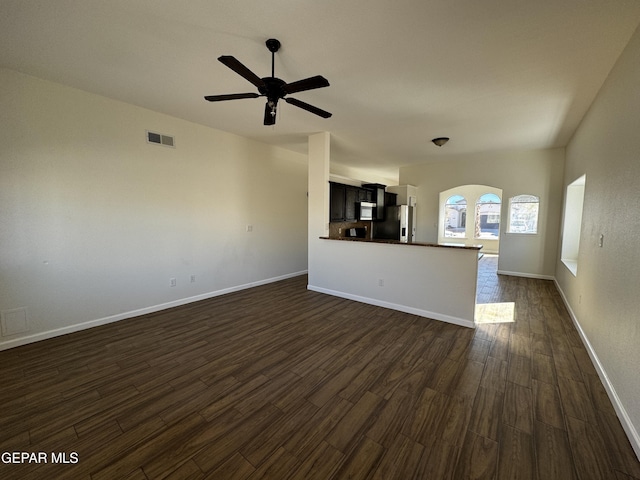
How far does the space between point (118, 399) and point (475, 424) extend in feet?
8.69

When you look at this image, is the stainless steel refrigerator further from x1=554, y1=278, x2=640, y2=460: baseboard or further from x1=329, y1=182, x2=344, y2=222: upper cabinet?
x1=554, y1=278, x2=640, y2=460: baseboard

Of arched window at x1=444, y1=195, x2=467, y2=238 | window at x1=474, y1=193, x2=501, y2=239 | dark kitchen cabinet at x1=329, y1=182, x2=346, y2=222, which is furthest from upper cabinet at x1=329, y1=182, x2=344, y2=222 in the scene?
window at x1=474, y1=193, x2=501, y2=239

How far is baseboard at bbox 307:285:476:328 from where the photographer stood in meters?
3.38

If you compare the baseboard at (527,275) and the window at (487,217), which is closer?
the baseboard at (527,275)

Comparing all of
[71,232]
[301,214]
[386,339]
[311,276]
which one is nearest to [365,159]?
[301,214]

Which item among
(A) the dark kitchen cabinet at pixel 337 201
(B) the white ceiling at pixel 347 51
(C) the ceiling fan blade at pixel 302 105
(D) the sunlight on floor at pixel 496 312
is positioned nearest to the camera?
(B) the white ceiling at pixel 347 51

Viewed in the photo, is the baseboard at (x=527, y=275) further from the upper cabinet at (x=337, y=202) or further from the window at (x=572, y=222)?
the upper cabinet at (x=337, y=202)

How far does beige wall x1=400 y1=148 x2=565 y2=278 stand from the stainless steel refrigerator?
0.76m

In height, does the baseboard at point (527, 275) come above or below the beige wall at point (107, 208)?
below

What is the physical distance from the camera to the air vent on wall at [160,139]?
12.0ft

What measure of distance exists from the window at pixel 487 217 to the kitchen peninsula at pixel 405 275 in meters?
8.03

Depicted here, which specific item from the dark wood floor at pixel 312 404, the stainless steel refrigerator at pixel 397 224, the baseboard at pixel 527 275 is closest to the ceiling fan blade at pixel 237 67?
the dark wood floor at pixel 312 404

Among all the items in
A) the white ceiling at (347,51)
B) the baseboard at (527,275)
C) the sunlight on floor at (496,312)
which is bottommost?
the sunlight on floor at (496,312)

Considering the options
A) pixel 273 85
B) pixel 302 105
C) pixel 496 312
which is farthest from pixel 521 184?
pixel 273 85
